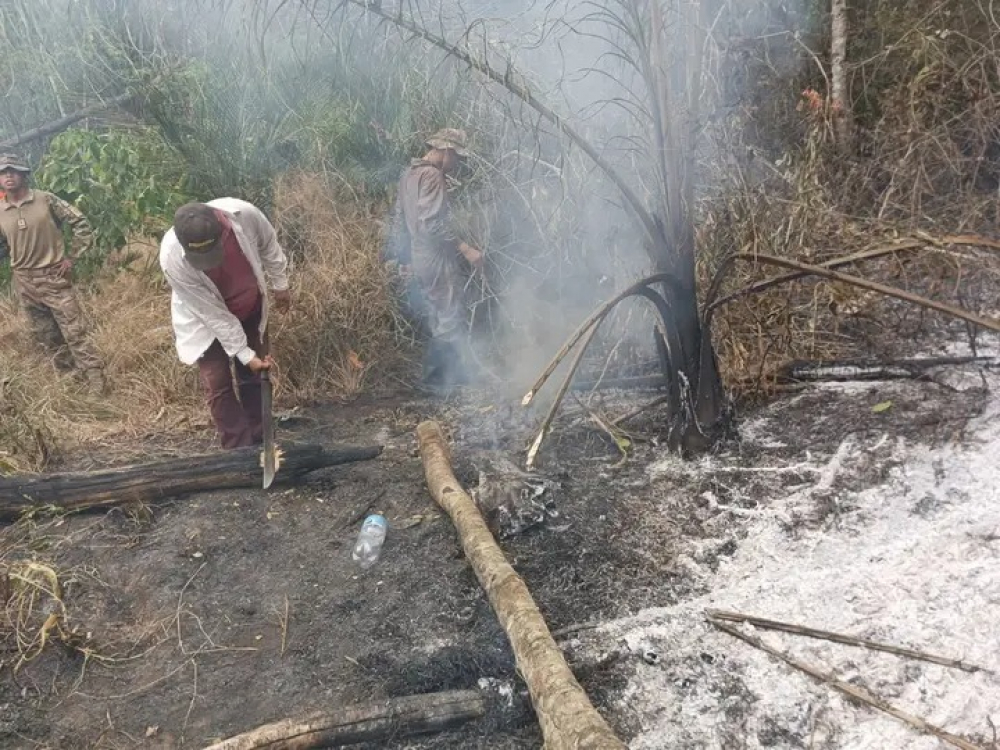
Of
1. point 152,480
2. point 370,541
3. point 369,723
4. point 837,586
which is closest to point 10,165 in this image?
point 152,480

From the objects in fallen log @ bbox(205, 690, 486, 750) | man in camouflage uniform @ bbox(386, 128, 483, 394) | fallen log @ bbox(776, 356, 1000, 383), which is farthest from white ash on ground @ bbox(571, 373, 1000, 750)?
man in camouflage uniform @ bbox(386, 128, 483, 394)

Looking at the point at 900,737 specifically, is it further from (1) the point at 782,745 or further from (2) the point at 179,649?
(2) the point at 179,649

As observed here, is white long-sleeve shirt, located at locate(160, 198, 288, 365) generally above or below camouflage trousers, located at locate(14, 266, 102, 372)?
above

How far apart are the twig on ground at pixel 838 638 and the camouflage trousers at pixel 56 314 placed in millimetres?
5234

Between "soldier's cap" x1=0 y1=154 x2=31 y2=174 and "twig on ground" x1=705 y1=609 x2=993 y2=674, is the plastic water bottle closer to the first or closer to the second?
"twig on ground" x1=705 y1=609 x2=993 y2=674

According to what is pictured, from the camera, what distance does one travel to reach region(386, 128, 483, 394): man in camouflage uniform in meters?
5.24

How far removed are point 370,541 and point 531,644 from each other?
1.24 meters

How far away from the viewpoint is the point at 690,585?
3.00 metres

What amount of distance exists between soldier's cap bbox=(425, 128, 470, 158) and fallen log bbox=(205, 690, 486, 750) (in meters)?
3.83

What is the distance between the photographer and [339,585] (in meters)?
3.35

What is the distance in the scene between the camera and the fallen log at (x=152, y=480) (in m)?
3.88

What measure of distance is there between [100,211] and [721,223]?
5396mm

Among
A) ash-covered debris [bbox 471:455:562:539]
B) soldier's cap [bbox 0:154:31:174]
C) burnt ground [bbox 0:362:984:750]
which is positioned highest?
soldier's cap [bbox 0:154:31:174]

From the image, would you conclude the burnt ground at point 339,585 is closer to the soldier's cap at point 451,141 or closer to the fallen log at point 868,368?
the fallen log at point 868,368
